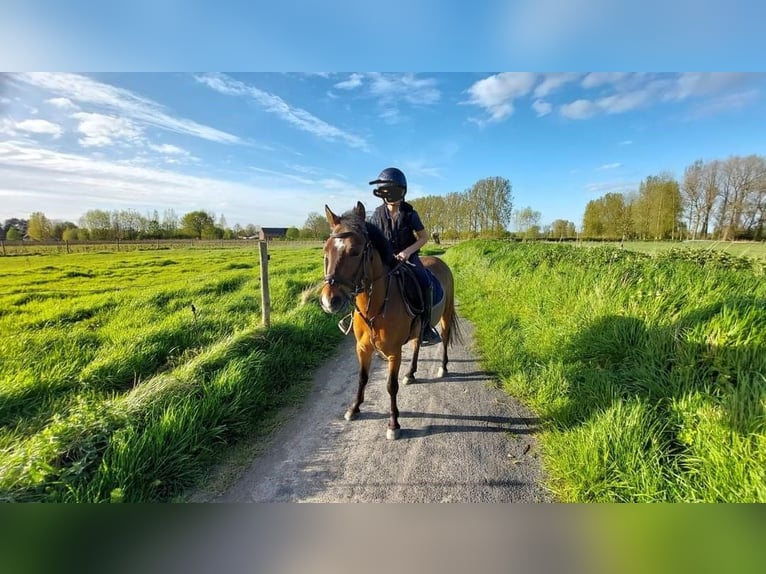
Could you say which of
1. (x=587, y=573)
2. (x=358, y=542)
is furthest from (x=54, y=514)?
(x=587, y=573)

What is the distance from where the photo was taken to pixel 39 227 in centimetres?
328

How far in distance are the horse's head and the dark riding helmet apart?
81 centimetres

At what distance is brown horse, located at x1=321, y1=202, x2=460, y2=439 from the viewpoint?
266 centimetres

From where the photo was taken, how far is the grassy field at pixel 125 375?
2.29 metres

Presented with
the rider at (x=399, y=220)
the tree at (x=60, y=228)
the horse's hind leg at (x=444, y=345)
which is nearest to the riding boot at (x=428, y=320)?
the rider at (x=399, y=220)

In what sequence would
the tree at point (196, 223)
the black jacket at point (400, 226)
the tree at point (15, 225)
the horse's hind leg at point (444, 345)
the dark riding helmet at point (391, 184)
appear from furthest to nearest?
the tree at point (196, 223) < the horse's hind leg at point (444, 345) < the black jacket at point (400, 226) < the dark riding helmet at point (391, 184) < the tree at point (15, 225)

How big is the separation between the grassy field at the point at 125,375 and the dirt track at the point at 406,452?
55cm

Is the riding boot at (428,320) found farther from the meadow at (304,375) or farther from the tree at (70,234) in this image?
the tree at (70,234)

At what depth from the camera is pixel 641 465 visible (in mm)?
2318

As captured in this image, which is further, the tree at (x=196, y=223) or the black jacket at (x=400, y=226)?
the tree at (x=196, y=223)

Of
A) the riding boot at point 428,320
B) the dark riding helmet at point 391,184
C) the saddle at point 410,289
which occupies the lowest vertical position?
the riding boot at point 428,320

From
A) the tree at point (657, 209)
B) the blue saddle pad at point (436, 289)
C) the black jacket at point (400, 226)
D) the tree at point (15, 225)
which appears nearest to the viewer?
the tree at point (15, 225)

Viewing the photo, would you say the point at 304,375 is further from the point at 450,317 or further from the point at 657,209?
the point at 657,209

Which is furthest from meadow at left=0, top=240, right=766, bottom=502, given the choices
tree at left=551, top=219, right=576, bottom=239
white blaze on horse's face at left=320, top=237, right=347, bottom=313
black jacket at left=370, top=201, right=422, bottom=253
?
tree at left=551, top=219, right=576, bottom=239
